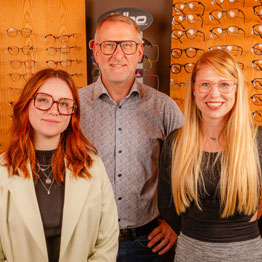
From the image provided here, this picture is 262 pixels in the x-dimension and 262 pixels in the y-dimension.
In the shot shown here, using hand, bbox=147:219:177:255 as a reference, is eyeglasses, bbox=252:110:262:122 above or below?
above

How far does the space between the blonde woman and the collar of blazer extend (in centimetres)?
56

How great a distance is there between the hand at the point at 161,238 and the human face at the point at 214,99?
970 millimetres

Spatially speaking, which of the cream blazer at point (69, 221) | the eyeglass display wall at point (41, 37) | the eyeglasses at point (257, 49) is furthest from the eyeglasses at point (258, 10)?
the cream blazer at point (69, 221)

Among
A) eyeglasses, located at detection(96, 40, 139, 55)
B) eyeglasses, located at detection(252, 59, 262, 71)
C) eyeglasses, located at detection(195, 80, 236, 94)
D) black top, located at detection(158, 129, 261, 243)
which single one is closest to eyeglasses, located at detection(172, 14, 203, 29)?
eyeglasses, located at detection(252, 59, 262, 71)

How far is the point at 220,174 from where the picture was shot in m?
1.54

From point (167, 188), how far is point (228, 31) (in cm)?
200

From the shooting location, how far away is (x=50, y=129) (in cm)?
152

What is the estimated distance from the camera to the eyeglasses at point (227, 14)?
2906 millimetres

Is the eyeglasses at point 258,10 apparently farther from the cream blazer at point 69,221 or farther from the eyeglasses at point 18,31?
the eyeglasses at point 18,31

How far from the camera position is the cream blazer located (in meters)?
1.44

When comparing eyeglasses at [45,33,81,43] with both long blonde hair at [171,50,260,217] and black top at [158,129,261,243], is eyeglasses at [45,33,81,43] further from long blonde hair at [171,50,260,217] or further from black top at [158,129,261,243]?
black top at [158,129,261,243]

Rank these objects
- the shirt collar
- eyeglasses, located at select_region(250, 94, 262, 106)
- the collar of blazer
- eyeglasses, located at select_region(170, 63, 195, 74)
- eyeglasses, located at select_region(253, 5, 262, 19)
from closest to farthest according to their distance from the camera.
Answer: the collar of blazer, the shirt collar, eyeglasses, located at select_region(253, 5, 262, 19), eyeglasses, located at select_region(250, 94, 262, 106), eyeglasses, located at select_region(170, 63, 195, 74)

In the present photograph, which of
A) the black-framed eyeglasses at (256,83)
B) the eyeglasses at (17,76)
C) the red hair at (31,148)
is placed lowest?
the red hair at (31,148)

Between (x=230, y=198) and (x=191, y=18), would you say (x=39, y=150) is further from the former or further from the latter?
(x=191, y=18)
